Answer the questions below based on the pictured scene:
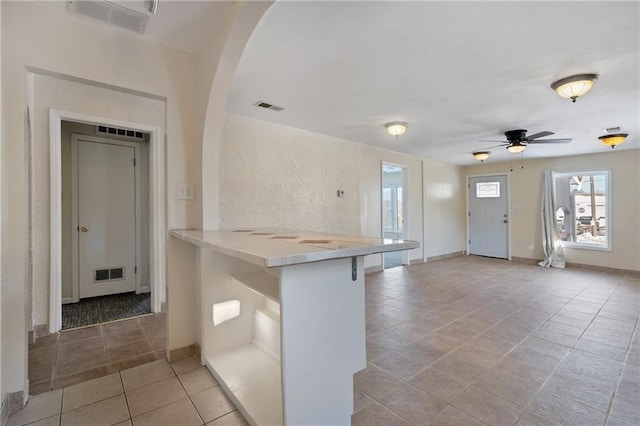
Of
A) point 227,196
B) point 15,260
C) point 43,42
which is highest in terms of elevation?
point 43,42

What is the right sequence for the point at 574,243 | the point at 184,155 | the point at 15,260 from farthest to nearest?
1. the point at 574,243
2. the point at 184,155
3. the point at 15,260

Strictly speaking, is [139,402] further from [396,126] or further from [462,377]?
[396,126]

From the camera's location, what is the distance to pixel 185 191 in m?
2.28

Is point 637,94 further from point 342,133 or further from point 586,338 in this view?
point 342,133

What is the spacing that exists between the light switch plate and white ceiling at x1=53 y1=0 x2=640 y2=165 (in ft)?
3.44

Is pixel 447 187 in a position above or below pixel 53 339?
above

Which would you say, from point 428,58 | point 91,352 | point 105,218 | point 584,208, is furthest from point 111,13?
point 584,208

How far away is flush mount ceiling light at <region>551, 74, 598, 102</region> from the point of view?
247 cm

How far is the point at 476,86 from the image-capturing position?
8.99ft

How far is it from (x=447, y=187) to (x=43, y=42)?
725 centimetres

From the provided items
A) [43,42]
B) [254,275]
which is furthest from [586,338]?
[43,42]

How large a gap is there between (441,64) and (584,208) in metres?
5.91

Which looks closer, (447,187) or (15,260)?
(15,260)

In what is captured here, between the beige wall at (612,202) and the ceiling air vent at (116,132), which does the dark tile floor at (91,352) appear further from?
the beige wall at (612,202)
